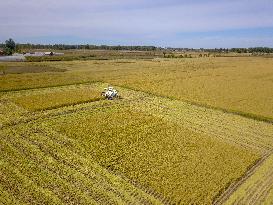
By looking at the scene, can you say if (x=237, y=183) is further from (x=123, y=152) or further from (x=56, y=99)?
(x=56, y=99)

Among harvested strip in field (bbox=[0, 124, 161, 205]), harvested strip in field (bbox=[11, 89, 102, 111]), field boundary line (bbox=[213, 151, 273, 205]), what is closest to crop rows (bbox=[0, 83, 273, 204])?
harvested strip in field (bbox=[0, 124, 161, 205])

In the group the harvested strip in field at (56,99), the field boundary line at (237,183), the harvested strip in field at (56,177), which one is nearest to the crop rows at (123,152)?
the harvested strip in field at (56,177)

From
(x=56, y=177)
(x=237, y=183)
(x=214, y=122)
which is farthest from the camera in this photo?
(x=214, y=122)

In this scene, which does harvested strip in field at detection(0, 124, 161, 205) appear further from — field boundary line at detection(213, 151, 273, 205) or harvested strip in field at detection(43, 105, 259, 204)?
field boundary line at detection(213, 151, 273, 205)

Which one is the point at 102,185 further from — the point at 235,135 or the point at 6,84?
the point at 6,84

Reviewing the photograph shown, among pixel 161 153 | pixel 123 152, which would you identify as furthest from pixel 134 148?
pixel 161 153

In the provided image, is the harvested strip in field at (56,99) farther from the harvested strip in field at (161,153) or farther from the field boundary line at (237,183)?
the field boundary line at (237,183)
